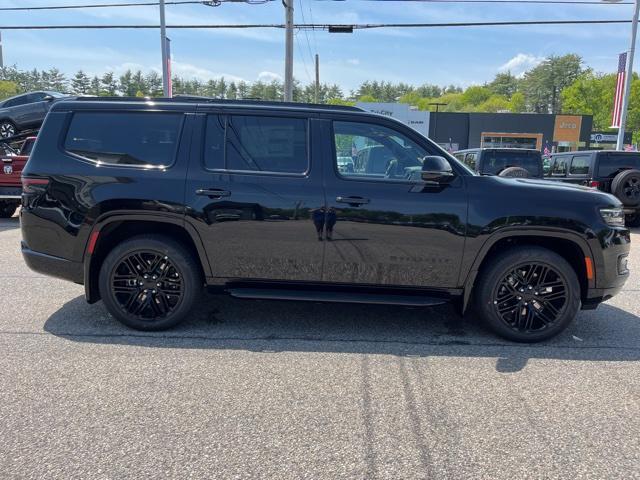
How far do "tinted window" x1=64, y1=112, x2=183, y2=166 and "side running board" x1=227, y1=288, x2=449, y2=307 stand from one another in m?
1.38

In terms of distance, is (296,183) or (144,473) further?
(296,183)

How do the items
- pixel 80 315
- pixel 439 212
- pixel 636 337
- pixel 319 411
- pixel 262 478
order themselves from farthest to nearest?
pixel 80 315
pixel 636 337
pixel 439 212
pixel 319 411
pixel 262 478

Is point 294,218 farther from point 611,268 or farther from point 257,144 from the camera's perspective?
point 611,268

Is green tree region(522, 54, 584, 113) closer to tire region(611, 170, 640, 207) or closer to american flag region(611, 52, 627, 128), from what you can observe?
american flag region(611, 52, 627, 128)

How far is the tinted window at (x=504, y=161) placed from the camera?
37.8 ft

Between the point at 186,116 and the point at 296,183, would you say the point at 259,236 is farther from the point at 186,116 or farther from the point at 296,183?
the point at 186,116

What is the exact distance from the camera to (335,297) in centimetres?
411

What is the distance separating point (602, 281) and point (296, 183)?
279cm

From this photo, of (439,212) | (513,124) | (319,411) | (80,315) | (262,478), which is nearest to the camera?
(262,478)

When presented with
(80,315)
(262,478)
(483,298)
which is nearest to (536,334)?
(483,298)

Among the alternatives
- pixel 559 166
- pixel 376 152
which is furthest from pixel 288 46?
pixel 376 152

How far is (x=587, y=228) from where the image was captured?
3955 mm

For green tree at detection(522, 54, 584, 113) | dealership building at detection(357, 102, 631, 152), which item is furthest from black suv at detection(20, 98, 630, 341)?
green tree at detection(522, 54, 584, 113)

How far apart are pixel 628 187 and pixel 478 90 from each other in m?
136
